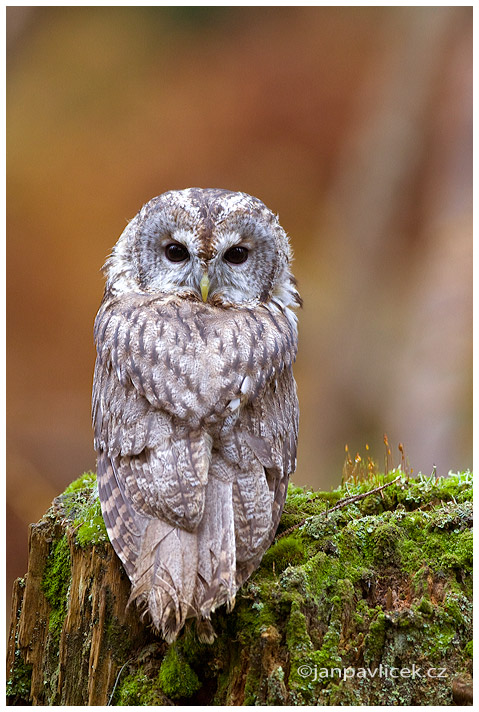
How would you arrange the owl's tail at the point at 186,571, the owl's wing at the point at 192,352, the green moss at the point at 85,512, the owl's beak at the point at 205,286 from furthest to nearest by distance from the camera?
the owl's beak at the point at 205,286
the green moss at the point at 85,512
the owl's wing at the point at 192,352
the owl's tail at the point at 186,571

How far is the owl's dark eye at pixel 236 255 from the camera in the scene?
2570mm

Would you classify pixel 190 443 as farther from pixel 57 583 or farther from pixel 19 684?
pixel 19 684

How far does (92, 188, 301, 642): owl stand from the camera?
203 centimetres

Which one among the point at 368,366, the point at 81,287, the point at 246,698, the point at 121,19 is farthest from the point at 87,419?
the point at 246,698

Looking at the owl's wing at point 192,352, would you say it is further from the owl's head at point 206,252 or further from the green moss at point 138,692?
the green moss at point 138,692

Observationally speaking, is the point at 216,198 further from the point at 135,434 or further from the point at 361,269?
the point at 361,269

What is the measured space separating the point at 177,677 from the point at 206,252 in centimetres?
147

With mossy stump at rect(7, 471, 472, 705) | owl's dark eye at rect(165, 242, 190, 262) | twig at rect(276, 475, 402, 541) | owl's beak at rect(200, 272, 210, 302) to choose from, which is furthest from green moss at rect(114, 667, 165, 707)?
owl's dark eye at rect(165, 242, 190, 262)

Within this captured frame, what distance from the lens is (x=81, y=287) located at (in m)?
5.35

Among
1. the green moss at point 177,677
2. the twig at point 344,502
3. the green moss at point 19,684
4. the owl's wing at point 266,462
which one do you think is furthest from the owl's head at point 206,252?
the green moss at point 19,684

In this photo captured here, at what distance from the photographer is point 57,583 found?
2.54 meters

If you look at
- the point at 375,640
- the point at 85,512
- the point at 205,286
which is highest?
the point at 205,286

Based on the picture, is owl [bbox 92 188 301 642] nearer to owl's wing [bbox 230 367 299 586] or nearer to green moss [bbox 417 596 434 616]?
owl's wing [bbox 230 367 299 586]

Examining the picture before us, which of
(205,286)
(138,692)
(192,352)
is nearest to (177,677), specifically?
(138,692)
